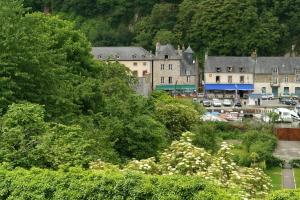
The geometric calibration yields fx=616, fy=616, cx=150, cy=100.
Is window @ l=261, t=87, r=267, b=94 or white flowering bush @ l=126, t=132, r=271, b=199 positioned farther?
window @ l=261, t=87, r=267, b=94

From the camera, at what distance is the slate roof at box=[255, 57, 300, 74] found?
76750 mm

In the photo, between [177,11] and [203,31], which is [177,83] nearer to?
[203,31]

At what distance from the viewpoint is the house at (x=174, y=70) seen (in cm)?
7781

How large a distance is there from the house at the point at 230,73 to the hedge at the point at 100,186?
62222 millimetres

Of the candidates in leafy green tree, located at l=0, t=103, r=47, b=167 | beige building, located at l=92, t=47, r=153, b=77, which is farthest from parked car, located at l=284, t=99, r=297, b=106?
leafy green tree, located at l=0, t=103, r=47, b=167

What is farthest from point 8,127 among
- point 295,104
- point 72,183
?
point 295,104

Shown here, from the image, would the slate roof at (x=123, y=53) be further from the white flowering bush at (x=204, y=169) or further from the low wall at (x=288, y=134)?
the white flowering bush at (x=204, y=169)

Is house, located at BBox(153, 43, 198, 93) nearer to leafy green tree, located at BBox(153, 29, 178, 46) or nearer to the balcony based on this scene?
leafy green tree, located at BBox(153, 29, 178, 46)

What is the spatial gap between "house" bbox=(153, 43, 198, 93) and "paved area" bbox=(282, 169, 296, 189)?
36719mm

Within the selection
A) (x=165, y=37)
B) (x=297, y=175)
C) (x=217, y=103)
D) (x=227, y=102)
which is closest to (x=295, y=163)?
(x=297, y=175)

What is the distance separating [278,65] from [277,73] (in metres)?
1.01

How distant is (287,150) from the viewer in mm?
50750

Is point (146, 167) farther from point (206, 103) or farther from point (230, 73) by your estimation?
point (230, 73)

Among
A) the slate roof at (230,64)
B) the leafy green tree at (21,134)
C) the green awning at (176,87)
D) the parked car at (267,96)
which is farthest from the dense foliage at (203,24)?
the leafy green tree at (21,134)
